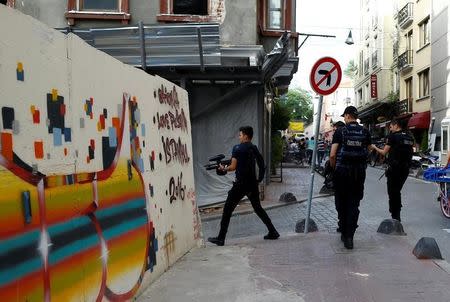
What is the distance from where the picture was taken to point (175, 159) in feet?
21.3

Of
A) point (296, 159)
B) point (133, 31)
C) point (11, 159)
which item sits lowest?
point (296, 159)

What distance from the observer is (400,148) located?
863 centimetres

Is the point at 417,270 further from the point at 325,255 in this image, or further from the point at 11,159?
the point at 11,159

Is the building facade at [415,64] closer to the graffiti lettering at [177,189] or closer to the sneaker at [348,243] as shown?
the sneaker at [348,243]

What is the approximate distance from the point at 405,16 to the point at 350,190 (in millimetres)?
28819

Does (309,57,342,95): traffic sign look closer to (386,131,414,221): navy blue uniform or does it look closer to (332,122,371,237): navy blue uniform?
(332,122,371,237): navy blue uniform

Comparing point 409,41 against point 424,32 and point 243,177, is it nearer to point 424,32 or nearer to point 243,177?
point 424,32

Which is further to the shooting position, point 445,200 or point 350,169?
point 445,200

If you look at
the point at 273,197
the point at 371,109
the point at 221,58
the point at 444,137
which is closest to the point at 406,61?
the point at 371,109

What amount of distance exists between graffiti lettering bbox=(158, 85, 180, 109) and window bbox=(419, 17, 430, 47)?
2558 cm

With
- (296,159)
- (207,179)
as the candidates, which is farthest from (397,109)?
(207,179)

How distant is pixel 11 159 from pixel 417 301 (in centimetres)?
365

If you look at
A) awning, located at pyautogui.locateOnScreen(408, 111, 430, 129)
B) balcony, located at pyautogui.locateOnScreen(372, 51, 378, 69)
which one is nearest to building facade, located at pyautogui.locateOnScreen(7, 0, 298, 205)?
awning, located at pyautogui.locateOnScreen(408, 111, 430, 129)

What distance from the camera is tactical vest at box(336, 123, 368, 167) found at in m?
7.10
